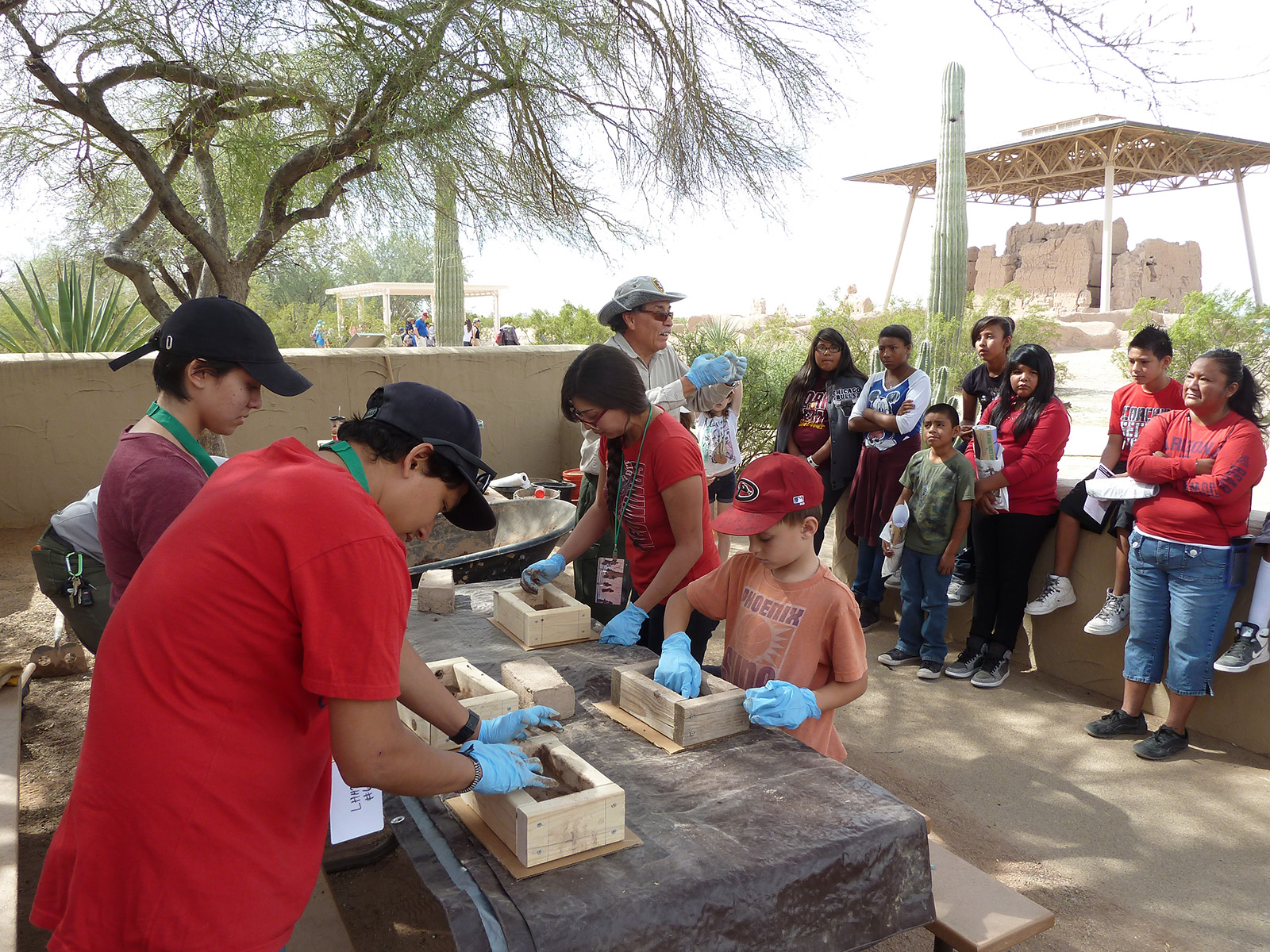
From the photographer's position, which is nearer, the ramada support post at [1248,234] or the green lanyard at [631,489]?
the green lanyard at [631,489]

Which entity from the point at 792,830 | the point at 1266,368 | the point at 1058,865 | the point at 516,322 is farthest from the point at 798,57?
the point at 516,322

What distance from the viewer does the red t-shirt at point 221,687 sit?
1161mm

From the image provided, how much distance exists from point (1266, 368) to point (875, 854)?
12745mm

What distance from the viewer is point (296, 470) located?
3.93 feet

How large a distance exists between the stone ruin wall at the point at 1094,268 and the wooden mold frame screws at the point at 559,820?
2491 centimetres

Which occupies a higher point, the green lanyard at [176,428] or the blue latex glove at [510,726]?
the green lanyard at [176,428]

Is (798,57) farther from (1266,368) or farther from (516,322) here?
(516,322)

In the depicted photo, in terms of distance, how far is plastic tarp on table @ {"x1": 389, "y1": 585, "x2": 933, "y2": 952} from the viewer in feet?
4.46

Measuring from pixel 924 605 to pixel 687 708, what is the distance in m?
3.07

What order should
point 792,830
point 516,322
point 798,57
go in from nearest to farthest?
1. point 792,830
2. point 798,57
3. point 516,322

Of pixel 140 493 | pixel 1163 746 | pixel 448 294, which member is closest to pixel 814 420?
pixel 1163 746

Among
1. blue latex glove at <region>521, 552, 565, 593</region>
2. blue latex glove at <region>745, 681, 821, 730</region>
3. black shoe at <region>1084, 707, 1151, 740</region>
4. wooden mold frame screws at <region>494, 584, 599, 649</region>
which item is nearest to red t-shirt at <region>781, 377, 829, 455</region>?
black shoe at <region>1084, 707, 1151, 740</region>

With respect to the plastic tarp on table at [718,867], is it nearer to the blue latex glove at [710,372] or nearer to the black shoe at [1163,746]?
the blue latex glove at [710,372]

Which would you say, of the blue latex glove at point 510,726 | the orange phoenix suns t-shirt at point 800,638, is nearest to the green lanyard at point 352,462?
the blue latex glove at point 510,726
